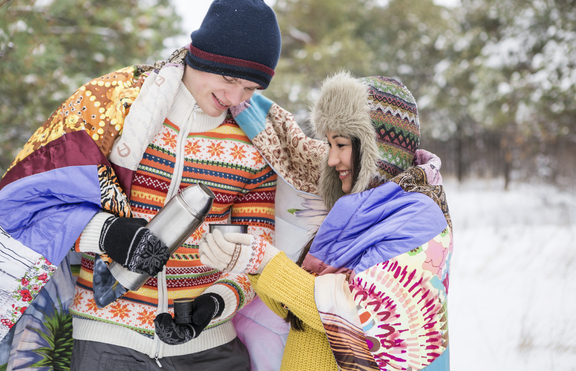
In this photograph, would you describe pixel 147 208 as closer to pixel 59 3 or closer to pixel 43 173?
pixel 43 173

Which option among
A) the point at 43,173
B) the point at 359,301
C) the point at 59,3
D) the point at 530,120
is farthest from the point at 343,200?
the point at 530,120

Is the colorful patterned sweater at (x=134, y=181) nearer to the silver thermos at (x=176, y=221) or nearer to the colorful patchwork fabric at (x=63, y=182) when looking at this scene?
the colorful patchwork fabric at (x=63, y=182)

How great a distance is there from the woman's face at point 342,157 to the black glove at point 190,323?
2.23 feet

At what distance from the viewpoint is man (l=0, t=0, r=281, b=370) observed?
134cm

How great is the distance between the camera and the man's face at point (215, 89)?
5.28ft

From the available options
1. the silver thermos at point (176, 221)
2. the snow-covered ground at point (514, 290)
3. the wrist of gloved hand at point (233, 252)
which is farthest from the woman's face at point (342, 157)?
the snow-covered ground at point (514, 290)

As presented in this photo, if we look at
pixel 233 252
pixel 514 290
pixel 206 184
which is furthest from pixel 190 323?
pixel 514 290

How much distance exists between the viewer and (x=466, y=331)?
12.3ft

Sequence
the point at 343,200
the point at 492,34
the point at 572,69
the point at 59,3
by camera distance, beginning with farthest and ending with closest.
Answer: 1. the point at 492,34
2. the point at 572,69
3. the point at 59,3
4. the point at 343,200

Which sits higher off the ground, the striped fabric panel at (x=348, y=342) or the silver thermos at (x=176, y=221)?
the silver thermos at (x=176, y=221)

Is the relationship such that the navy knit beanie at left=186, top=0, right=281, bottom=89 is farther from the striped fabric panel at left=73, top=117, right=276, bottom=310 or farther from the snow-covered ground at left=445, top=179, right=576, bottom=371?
the snow-covered ground at left=445, top=179, right=576, bottom=371

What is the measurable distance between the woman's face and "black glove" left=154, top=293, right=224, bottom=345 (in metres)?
0.68

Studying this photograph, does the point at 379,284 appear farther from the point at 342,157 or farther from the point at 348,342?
the point at 342,157

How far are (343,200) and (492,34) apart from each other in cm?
968
